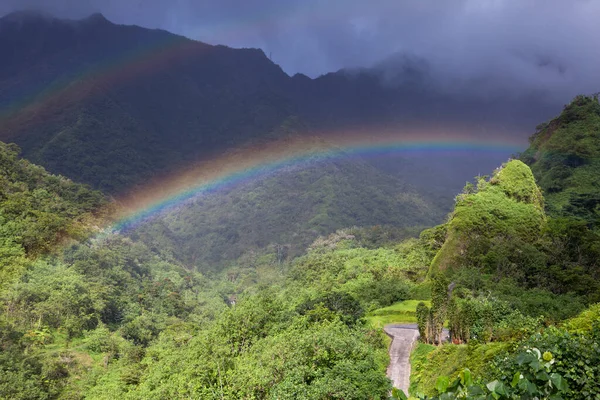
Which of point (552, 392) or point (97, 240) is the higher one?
point (552, 392)

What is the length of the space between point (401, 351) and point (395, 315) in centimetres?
693

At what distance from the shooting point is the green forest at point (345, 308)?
452 inches

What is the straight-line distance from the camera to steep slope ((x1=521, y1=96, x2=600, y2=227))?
3662 centimetres

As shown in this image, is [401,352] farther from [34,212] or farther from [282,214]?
[282,214]

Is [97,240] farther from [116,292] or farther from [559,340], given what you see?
[559,340]

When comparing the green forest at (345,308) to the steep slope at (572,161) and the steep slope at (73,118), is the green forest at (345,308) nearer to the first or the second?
the steep slope at (572,161)

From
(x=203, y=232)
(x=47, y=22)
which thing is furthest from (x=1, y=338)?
(x=47, y=22)

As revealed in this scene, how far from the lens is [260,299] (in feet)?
78.4

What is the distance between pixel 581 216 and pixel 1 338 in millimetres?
44209

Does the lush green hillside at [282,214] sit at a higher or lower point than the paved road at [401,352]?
lower

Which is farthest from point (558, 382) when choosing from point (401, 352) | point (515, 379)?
point (401, 352)

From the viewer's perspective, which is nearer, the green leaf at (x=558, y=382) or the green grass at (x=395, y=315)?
the green leaf at (x=558, y=382)

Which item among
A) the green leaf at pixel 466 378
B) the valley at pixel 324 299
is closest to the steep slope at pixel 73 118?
the valley at pixel 324 299

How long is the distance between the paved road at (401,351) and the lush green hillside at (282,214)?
253ft
